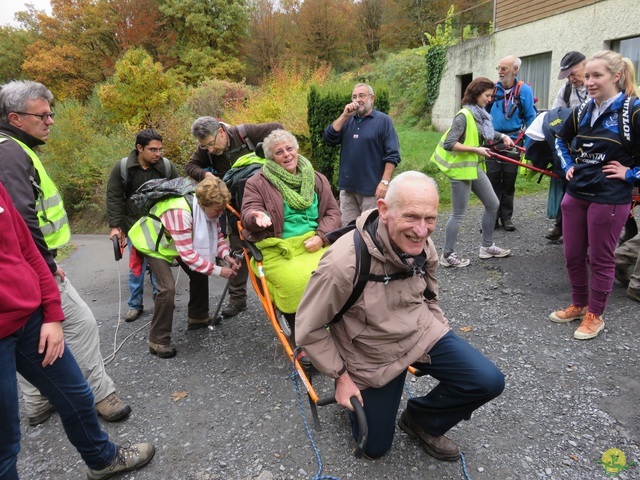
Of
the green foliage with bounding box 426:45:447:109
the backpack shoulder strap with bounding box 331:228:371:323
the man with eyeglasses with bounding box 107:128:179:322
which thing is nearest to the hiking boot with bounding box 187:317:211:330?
the man with eyeglasses with bounding box 107:128:179:322

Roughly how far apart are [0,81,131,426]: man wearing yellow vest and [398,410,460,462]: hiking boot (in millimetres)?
2057

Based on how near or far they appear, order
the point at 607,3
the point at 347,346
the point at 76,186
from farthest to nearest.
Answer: the point at 76,186
the point at 607,3
the point at 347,346

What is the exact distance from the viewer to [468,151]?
4.87 metres

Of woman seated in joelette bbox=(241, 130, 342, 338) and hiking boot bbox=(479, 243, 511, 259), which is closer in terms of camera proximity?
woman seated in joelette bbox=(241, 130, 342, 338)

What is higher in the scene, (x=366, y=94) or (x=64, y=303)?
(x=366, y=94)

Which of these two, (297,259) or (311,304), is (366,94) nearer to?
(297,259)

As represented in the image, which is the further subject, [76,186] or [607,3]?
[76,186]

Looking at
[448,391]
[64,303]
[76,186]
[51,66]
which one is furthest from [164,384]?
[51,66]

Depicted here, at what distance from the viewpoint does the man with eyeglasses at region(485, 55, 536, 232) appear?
5.67 m

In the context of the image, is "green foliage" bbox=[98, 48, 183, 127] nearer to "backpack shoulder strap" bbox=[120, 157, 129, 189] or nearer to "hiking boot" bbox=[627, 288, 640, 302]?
"backpack shoulder strap" bbox=[120, 157, 129, 189]

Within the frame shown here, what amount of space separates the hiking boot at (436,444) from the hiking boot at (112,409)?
2027mm

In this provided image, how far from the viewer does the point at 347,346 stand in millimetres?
2477

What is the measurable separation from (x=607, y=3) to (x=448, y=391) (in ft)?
36.4

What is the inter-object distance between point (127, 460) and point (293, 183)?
2.23 metres
